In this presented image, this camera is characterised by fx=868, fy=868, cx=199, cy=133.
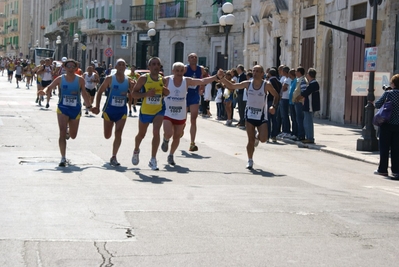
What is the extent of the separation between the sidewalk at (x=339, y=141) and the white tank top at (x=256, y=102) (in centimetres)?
324

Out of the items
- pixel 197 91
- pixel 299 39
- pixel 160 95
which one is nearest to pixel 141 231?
pixel 160 95

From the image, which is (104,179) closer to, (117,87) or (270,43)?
(117,87)

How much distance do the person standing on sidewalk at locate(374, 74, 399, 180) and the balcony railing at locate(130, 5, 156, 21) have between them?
146 ft

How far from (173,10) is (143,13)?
528 centimetres

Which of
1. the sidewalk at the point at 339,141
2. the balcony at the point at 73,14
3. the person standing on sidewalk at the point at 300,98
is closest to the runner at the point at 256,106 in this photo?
the sidewalk at the point at 339,141

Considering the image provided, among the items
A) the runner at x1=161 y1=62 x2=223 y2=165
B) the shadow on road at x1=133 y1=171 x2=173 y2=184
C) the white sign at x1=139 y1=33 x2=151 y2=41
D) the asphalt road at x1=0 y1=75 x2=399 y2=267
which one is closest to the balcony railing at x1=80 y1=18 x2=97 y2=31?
the white sign at x1=139 y1=33 x2=151 y2=41

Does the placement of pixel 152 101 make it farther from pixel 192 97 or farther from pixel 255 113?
pixel 192 97

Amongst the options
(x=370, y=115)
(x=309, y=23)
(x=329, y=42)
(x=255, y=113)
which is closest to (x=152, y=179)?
(x=255, y=113)

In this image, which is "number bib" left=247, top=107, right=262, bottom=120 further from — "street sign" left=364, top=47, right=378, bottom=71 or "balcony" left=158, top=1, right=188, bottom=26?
"balcony" left=158, top=1, right=188, bottom=26

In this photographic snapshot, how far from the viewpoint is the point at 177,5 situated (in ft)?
176

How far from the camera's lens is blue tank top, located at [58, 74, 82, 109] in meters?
13.7

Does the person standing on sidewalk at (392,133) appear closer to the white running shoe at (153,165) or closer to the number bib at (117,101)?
the white running shoe at (153,165)

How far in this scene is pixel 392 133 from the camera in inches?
566

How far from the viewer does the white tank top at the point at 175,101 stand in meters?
14.2
